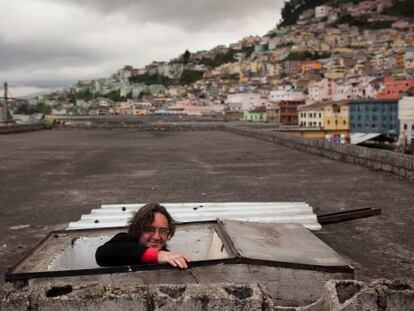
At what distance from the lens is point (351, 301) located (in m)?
2.54

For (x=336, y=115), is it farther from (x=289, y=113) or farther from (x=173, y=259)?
(x=173, y=259)

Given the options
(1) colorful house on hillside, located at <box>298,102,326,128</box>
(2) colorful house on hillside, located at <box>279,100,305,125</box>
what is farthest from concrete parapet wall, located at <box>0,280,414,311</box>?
(2) colorful house on hillside, located at <box>279,100,305,125</box>

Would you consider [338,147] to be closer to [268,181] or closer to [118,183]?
[268,181]

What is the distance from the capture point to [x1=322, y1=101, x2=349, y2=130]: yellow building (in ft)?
269

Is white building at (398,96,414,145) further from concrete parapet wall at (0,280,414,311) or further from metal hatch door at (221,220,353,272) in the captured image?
concrete parapet wall at (0,280,414,311)

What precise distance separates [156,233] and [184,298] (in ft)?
3.51

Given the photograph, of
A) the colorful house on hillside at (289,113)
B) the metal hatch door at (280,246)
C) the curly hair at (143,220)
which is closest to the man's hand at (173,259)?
the curly hair at (143,220)

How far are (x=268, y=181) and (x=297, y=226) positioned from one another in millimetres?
6087

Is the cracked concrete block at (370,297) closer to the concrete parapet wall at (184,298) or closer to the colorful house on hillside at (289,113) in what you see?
the concrete parapet wall at (184,298)

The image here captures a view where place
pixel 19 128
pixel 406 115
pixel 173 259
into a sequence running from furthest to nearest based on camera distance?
pixel 406 115 < pixel 19 128 < pixel 173 259

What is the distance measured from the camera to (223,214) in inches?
243

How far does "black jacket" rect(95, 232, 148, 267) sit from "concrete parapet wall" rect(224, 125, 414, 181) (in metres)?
8.92

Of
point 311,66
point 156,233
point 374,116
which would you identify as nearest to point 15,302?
point 156,233

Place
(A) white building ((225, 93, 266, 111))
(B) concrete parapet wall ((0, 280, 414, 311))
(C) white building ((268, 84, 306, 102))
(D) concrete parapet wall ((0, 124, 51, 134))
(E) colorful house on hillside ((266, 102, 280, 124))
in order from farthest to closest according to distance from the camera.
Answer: (A) white building ((225, 93, 266, 111)) < (C) white building ((268, 84, 306, 102)) < (E) colorful house on hillside ((266, 102, 280, 124)) < (D) concrete parapet wall ((0, 124, 51, 134)) < (B) concrete parapet wall ((0, 280, 414, 311))
